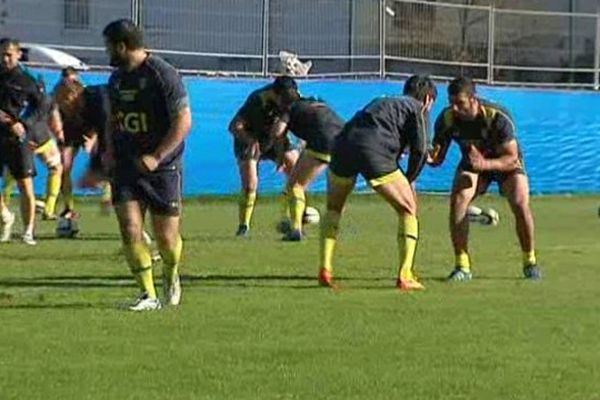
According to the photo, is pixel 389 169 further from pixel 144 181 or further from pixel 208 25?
pixel 208 25

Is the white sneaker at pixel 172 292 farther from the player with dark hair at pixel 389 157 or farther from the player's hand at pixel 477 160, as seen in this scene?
the player's hand at pixel 477 160

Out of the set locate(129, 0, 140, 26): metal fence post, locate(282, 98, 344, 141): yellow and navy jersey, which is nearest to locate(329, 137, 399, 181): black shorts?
locate(282, 98, 344, 141): yellow and navy jersey

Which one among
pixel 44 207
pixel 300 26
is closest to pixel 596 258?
pixel 44 207

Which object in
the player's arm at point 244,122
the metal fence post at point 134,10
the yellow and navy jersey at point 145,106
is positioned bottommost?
the player's arm at point 244,122

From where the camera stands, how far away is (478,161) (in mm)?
14406

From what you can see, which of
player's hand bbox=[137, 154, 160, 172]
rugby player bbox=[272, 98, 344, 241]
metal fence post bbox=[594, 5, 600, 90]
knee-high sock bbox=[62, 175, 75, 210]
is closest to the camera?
player's hand bbox=[137, 154, 160, 172]

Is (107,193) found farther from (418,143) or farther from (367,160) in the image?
(418,143)

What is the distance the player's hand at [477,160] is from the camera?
14.4m

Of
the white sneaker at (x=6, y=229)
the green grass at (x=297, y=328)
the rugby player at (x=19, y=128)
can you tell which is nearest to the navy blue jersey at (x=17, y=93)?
the rugby player at (x=19, y=128)

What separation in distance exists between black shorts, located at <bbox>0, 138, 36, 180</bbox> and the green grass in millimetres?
809

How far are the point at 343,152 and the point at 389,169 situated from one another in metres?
0.40

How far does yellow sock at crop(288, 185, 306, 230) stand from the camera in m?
18.2

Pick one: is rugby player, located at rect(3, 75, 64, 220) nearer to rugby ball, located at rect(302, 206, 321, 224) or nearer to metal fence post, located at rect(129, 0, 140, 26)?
rugby ball, located at rect(302, 206, 321, 224)

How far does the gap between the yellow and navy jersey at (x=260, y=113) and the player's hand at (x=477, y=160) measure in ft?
14.8
